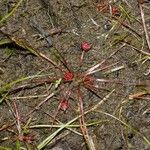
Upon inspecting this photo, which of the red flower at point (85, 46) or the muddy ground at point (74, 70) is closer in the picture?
the muddy ground at point (74, 70)

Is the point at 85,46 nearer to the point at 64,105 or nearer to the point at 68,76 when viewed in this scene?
the point at 68,76

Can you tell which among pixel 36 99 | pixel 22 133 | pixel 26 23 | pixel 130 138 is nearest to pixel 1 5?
pixel 26 23

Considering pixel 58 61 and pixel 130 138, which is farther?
pixel 58 61

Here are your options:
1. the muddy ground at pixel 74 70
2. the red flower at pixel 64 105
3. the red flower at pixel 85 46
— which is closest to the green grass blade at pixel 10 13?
the muddy ground at pixel 74 70

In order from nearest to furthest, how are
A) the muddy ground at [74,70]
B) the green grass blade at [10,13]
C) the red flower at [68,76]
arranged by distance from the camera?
the muddy ground at [74,70] < the red flower at [68,76] < the green grass blade at [10,13]

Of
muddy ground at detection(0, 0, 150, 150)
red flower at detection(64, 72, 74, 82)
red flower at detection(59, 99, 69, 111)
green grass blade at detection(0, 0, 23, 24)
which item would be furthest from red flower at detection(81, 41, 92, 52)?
green grass blade at detection(0, 0, 23, 24)

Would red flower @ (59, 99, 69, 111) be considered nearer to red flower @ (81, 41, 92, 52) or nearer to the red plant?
the red plant

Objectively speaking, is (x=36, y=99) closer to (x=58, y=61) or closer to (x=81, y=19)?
(x=58, y=61)

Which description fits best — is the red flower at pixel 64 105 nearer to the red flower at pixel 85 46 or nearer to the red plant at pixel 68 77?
the red plant at pixel 68 77
